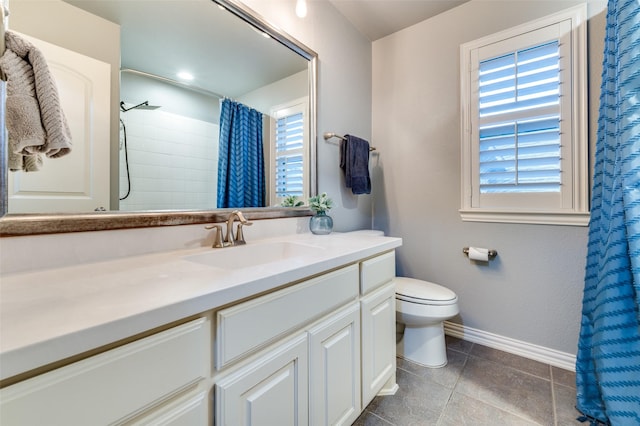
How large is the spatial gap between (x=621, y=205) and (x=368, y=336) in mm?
1121

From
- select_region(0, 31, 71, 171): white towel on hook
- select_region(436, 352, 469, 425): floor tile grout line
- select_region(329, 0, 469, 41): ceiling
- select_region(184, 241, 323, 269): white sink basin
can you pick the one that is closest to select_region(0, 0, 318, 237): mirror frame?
select_region(0, 31, 71, 171): white towel on hook

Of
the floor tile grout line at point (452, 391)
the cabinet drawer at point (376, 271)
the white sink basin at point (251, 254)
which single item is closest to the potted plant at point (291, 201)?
the white sink basin at point (251, 254)

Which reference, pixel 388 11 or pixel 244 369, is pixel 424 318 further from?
pixel 388 11

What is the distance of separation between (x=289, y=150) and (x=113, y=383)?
135 centimetres

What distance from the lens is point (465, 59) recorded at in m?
1.87

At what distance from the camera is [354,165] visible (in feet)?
6.44

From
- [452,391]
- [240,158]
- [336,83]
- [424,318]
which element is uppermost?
[336,83]

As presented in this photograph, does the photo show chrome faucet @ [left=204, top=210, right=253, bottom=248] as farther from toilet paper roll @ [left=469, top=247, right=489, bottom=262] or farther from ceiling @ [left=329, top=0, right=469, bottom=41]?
ceiling @ [left=329, top=0, right=469, bottom=41]

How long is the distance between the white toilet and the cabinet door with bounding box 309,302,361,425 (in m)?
0.61

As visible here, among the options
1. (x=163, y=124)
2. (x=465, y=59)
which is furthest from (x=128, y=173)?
(x=465, y=59)

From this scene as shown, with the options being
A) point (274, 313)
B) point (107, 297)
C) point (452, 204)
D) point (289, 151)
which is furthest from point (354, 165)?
point (107, 297)

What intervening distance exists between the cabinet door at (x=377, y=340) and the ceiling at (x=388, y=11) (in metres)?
1.87

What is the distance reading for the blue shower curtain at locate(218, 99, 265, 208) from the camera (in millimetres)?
1293

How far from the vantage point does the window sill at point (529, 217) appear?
154 cm
